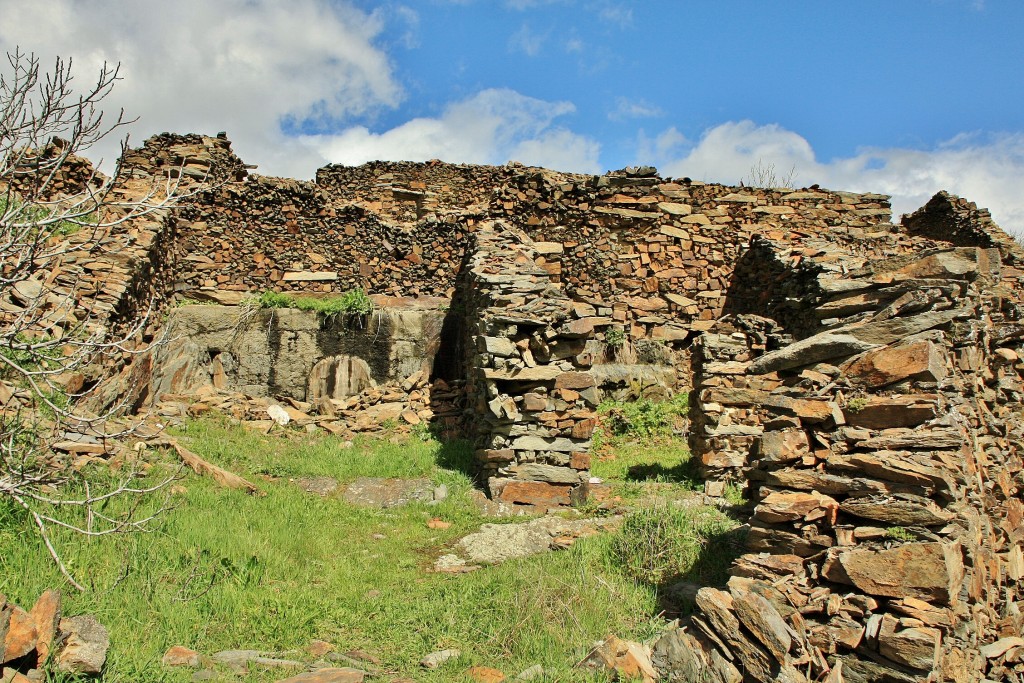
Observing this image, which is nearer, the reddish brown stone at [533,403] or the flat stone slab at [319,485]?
the flat stone slab at [319,485]

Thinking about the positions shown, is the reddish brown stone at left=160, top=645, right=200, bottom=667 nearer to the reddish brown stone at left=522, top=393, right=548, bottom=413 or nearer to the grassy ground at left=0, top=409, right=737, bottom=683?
the grassy ground at left=0, top=409, right=737, bottom=683

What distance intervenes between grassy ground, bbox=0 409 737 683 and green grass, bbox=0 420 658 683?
0.01 metres

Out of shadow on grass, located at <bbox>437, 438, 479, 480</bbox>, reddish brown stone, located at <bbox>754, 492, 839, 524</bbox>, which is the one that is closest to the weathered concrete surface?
shadow on grass, located at <bbox>437, 438, 479, 480</bbox>

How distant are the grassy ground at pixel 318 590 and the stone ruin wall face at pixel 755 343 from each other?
2.95 ft

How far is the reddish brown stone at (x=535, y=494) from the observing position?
7426 mm

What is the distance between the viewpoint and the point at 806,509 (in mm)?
4168

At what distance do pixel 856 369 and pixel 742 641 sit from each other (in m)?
2.23

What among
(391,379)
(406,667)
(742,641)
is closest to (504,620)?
(406,667)

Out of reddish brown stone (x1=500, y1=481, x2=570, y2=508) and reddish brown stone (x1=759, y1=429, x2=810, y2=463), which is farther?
reddish brown stone (x1=500, y1=481, x2=570, y2=508)

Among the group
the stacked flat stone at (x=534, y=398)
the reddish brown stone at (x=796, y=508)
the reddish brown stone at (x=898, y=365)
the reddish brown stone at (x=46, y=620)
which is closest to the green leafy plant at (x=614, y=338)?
the stacked flat stone at (x=534, y=398)

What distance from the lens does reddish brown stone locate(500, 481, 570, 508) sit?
7426 millimetres

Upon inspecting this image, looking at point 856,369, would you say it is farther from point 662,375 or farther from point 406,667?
point 662,375

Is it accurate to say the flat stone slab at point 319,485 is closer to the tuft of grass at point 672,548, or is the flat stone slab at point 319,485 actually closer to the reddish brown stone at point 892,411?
the tuft of grass at point 672,548

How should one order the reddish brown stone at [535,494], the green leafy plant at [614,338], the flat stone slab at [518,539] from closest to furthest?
the flat stone slab at [518,539]
the reddish brown stone at [535,494]
the green leafy plant at [614,338]
